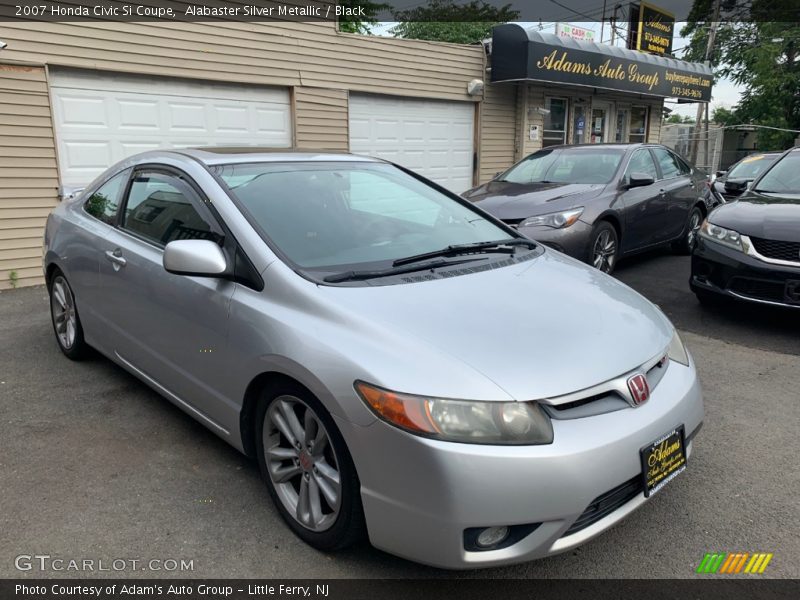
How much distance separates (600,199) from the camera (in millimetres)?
6480

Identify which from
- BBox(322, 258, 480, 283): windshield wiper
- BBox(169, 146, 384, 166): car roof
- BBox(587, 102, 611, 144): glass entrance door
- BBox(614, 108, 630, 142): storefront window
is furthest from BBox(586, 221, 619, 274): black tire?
BBox(614, 108, 630, 142): storefront window

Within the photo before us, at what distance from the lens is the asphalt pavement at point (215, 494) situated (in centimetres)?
244

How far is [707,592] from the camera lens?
229 centimetres

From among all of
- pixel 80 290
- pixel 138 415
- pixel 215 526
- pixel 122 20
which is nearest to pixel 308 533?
pixel 215 526

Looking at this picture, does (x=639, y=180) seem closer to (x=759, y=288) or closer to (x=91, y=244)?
(x=759, y=288)

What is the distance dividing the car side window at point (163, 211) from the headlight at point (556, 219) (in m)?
3.63

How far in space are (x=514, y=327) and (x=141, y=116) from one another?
6.96 metres

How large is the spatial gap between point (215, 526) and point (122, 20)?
682 cm

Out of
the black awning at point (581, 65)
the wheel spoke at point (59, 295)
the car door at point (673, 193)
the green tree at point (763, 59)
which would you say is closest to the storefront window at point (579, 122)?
the black awning at point (581, 65)

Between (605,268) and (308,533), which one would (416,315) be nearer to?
(308,533)

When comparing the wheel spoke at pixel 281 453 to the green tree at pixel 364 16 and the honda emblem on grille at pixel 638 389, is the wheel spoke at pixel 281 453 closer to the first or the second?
the honda emblem on grille at pixel 638 389

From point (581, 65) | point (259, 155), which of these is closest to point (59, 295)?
point (259, 155)

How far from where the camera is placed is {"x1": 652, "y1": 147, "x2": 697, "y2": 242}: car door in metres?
7.67

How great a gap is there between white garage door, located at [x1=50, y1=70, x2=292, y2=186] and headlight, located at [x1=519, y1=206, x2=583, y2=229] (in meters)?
4.51
